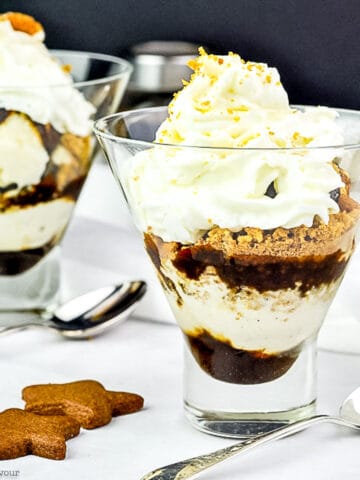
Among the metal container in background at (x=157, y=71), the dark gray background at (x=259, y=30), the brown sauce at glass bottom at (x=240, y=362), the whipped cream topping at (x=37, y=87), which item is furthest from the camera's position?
the metal container in background at (x=157, y=71)

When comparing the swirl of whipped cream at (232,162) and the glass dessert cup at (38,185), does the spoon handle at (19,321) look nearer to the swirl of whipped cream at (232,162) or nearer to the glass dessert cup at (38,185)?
the glass dessert cup at (38,185)

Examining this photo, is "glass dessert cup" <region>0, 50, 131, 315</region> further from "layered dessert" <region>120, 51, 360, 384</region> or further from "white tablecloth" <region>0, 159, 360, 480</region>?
"layered dessert" <region>120, 51, 360, 384</region>

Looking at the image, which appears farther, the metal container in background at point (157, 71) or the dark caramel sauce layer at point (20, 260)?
the metal container in background at point (157, 71)

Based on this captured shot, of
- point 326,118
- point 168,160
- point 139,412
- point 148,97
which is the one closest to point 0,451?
point 139,412

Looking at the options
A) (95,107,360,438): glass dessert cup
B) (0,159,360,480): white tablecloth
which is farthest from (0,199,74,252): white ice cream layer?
(95,107,360,438): glass dessert cup

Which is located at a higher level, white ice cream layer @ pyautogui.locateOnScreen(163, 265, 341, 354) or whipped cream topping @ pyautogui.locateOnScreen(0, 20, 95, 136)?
whipped cream topping @ pyautogui.locateOnScreen(0, 20, 95, 136)

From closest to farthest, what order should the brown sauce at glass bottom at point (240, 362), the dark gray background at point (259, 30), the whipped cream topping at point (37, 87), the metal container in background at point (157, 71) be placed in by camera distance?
1. the brown sauce at glass bottom at point (240, 362)
2. the whipped cream topping at point (37, 87)
3. the dark gray background at point (259, 30)
4. the metal container in background at point (157, 71)

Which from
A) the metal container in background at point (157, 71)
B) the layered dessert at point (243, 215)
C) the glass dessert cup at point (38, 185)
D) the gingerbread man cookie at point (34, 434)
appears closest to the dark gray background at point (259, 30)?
the metal container in background at point (157, 71)

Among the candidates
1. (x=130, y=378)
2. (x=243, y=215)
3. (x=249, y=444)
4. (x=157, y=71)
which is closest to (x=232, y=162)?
(x=243, y=215)

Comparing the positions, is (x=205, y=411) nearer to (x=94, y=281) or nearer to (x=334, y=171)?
(x=334, y=171)
